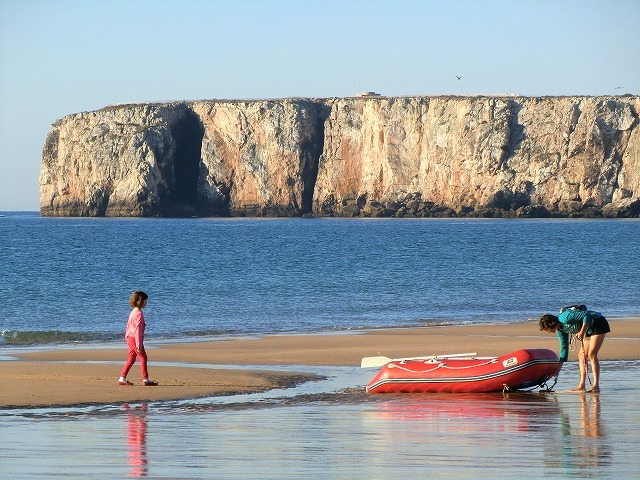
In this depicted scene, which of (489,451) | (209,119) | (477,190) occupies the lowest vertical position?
(489,451)

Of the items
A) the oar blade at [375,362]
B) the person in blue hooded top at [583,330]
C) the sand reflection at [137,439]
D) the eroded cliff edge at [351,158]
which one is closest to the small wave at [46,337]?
the oar blade at [375,362]

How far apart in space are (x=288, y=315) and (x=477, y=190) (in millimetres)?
101678

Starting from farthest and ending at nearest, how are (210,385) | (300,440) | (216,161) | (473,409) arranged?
(216,161) < (210,385) < (473,409) < (300,440)

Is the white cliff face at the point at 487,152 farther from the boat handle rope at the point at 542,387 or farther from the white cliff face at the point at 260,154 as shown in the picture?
the boat handle rope at the point at 542,387

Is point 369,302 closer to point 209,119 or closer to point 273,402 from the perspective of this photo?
point 273,402

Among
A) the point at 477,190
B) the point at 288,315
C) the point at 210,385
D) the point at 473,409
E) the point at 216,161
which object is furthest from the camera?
the point at 216,161

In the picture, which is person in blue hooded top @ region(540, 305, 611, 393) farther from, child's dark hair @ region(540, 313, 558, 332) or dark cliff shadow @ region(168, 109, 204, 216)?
dark cliff shadow @ region(168, 109, 204, 216)

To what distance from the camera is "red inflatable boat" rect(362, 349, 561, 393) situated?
48.7 feet

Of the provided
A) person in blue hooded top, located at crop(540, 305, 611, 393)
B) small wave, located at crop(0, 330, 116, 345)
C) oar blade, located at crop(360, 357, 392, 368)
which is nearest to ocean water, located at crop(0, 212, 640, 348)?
small wave, located at crop(0, 330, 116, 345)

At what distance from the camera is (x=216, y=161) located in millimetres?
145250

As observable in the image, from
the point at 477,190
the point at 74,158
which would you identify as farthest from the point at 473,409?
the point at 74,158

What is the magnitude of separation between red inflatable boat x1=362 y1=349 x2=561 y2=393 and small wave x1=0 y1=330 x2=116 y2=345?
475 inches

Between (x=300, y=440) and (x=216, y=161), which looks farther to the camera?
(x=216, y=161)

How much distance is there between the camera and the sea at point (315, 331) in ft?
31.7
